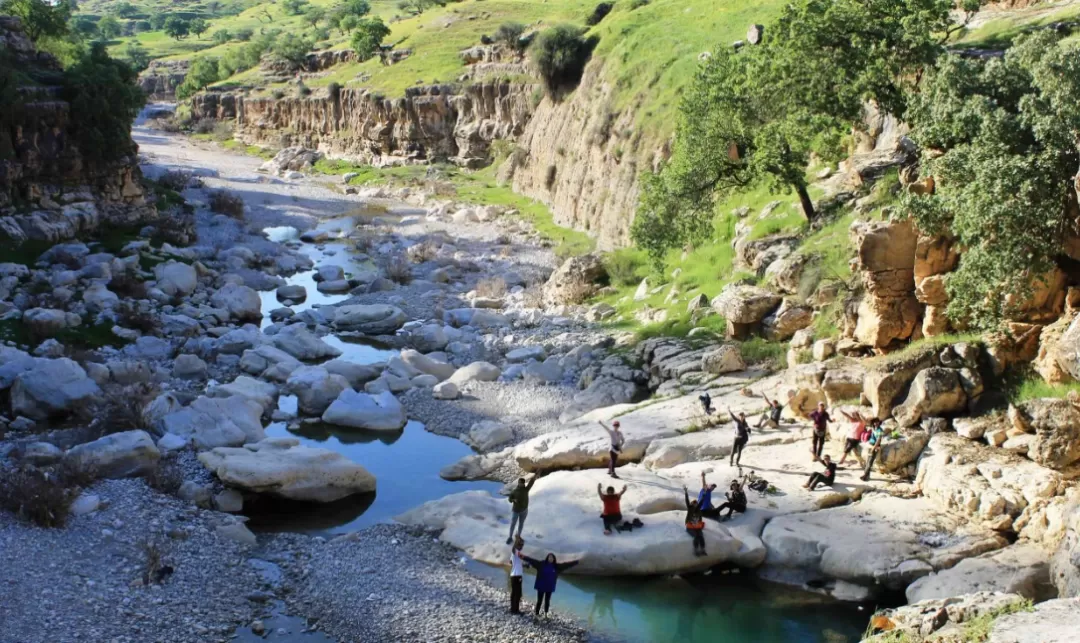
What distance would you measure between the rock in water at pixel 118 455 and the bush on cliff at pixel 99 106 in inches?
1336

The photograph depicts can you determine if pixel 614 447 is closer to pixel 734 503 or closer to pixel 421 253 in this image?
pixel 734 503

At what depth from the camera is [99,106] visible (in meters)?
58.0

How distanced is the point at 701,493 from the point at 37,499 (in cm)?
1727

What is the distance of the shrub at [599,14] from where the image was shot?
8775cm

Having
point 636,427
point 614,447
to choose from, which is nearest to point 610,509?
point 614,447

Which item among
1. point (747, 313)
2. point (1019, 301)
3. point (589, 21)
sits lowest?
point (747, 313)

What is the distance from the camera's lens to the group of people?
72.5ft

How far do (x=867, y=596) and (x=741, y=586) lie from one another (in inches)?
116

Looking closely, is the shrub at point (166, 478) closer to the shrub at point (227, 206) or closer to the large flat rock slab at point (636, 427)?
the large flat rock slab at point (636, 427)

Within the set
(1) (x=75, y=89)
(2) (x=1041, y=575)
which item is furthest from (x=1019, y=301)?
(1) (x=75, y=89)

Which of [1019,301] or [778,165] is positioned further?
[778,165]

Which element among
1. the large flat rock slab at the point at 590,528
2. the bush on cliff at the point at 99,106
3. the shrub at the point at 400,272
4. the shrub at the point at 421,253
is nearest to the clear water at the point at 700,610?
the large flat rock slab at the point at 590,528

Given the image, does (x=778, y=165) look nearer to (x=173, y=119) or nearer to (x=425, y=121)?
(x=425, y=121)

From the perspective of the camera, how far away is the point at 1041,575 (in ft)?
69.8
